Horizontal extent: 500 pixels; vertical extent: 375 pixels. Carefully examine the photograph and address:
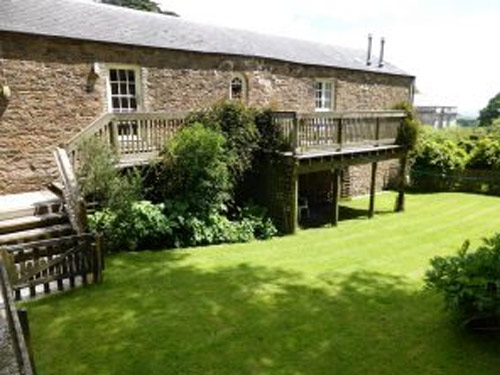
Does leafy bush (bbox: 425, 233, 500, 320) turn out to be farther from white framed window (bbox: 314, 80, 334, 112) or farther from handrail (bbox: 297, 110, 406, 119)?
white framed window (bbox: 314, 80, 334, 112)

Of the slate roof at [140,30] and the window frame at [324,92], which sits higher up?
the slate roof at [140,30]

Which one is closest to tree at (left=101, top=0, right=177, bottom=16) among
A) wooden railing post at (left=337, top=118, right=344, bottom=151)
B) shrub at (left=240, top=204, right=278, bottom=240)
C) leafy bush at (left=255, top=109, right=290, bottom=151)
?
leafy bush at (left=255, top=109, right=290, bottom=151)

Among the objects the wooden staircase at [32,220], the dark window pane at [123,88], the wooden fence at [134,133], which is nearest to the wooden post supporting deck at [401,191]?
the wooden fence at [134,133]

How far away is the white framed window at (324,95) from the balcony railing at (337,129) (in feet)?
13.7

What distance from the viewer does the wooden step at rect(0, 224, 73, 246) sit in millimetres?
7840

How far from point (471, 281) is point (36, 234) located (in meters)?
7.66

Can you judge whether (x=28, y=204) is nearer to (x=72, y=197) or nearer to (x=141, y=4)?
(x=72, y=197)

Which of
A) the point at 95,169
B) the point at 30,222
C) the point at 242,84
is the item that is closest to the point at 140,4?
the point at 242,84

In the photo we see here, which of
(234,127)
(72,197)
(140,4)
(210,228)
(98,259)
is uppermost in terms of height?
(140,4)

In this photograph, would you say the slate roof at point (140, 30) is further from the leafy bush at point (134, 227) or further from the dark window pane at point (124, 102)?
the leafy bush at point (134, 227)

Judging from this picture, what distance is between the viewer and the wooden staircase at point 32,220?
805 cm

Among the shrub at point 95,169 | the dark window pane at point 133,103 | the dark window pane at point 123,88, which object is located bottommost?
the shrub at point 95,169

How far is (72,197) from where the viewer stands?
27.6ft

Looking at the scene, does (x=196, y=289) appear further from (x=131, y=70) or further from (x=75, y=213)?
(x=131, y=70)
